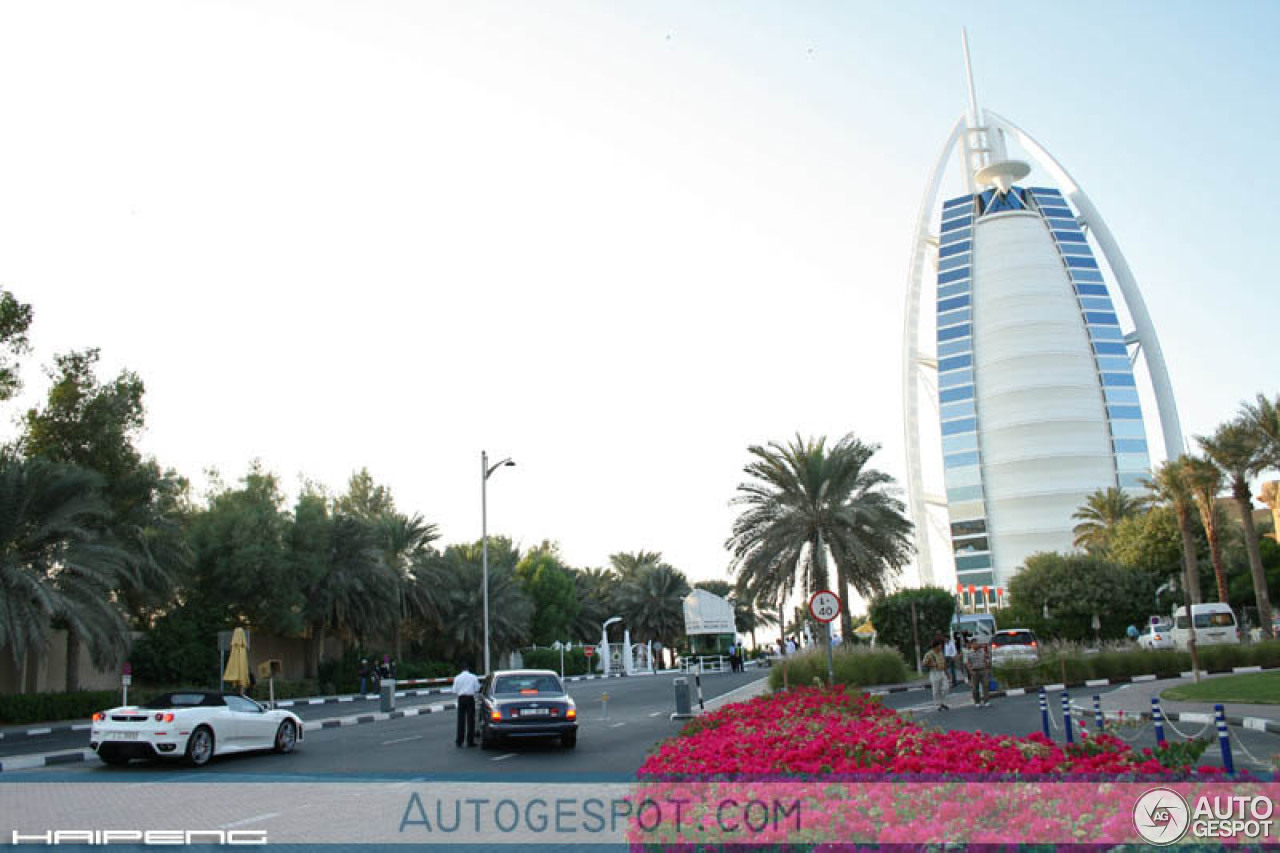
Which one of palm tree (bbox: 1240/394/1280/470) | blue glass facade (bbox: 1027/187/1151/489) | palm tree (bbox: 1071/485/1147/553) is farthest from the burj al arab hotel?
palm tree (bbox: 1240/394/1280/470)

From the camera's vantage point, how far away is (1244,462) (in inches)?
1583

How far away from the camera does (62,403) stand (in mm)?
35125

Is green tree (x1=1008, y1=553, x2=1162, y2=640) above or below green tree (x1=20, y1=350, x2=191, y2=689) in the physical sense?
below

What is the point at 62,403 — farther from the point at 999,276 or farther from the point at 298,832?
the point at 999,276

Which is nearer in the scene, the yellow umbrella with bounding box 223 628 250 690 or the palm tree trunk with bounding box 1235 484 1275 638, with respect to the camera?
the yellow umbrella with bounding box 223 628 250 690

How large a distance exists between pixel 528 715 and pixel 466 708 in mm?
2067

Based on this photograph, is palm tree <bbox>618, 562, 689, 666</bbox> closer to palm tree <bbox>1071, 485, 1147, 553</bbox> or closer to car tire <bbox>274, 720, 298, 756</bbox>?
palm tree <bbox>1071, 485, 1147, 553</bbox>

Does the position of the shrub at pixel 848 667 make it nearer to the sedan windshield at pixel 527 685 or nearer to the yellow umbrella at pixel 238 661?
the sedan windshield at pixel 527 685

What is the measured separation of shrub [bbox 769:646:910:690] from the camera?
27.6 metres

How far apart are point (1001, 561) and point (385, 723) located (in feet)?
313

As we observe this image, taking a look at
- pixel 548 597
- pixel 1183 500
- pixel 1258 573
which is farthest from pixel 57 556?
pixel 548 597

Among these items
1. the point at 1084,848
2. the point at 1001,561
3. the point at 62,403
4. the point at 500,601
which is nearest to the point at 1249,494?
the point at 500,601

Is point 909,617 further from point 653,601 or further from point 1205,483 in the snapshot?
point 653,601

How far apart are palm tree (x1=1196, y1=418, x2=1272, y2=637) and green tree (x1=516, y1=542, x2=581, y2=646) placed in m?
45.8
